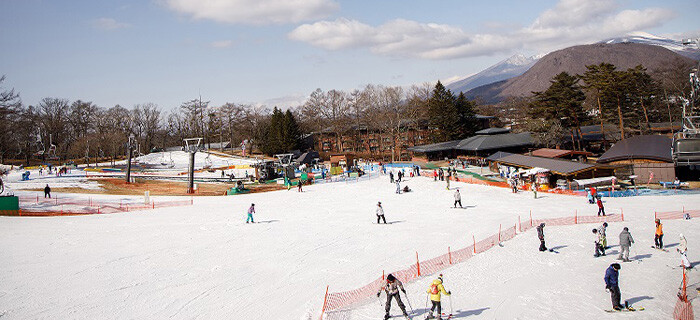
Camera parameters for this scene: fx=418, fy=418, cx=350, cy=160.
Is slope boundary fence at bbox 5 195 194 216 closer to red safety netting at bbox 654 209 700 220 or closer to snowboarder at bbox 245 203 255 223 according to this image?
snowboarder at bbox 245 203 255 223

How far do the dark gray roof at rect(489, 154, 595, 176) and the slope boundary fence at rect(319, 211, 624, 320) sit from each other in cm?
1152

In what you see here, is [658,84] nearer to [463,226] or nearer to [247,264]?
[463,226]

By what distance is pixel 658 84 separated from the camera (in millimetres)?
70375

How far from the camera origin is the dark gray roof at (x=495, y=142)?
5803cm

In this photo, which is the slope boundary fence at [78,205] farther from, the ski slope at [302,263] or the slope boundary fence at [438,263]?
the slope boundary fence at [438,263]

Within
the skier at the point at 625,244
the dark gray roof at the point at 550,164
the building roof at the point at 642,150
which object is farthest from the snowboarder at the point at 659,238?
the building roof at the point at 642,150

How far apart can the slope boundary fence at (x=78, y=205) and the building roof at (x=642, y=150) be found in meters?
36.6

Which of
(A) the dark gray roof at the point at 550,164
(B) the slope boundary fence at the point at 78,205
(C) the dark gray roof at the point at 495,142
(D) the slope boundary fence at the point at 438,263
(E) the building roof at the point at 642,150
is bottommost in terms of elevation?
(D) the slope boundary fence at the point at 438,263

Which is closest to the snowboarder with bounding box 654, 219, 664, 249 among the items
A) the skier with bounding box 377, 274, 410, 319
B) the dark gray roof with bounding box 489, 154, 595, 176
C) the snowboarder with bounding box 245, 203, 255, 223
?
the skier with bounding box 377, 274, 410, 319

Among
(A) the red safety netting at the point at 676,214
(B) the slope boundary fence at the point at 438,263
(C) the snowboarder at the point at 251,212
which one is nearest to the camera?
(B) the slope boundary fence at the point at 438,263

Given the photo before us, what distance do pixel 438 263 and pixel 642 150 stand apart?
32.6m

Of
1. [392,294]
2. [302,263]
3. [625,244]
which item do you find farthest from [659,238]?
[302,263]

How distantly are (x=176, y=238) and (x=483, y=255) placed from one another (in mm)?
13119

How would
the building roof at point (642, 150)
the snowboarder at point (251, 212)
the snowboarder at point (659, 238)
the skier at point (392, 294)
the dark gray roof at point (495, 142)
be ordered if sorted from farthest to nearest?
the dark gray roof at point (495, 142) → the building roof at point (642, 150) → the snowboarder at point (251, 212) → the snowboarder at point (659, 238) → the skier at point (392, 294)
